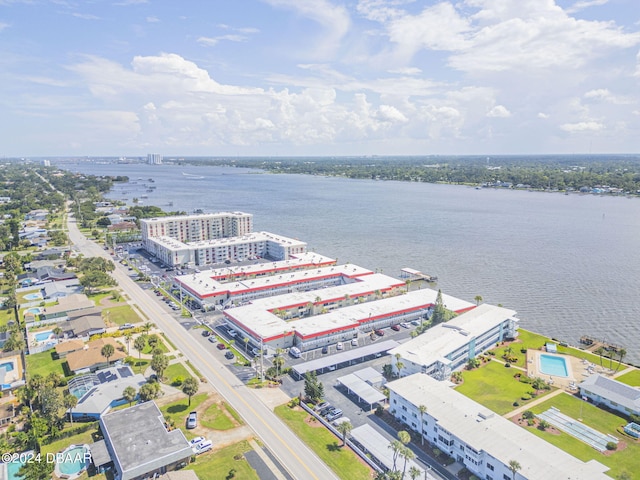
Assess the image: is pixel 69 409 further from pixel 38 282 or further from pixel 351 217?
pixel 351 217

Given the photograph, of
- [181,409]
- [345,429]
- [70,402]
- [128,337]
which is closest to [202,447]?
[181,409]

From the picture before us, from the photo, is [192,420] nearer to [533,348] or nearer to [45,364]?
[45,364]

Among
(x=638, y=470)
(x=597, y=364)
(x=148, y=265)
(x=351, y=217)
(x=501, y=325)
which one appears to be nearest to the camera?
(x=638, y=470)

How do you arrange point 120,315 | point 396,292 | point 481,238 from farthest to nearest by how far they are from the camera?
point 481,238
point 396,292
point 120,315

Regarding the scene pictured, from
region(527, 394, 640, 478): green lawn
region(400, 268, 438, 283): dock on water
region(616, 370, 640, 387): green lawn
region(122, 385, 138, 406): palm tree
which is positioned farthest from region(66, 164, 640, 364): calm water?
region(122, 385, 138, 406): palm tree

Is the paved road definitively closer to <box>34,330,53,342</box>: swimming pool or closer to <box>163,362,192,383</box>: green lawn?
<box>163,362,192,383</box>: green lawn

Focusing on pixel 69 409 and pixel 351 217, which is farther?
pixel 351 217

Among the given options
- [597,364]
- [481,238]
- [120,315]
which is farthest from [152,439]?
[481,238]
